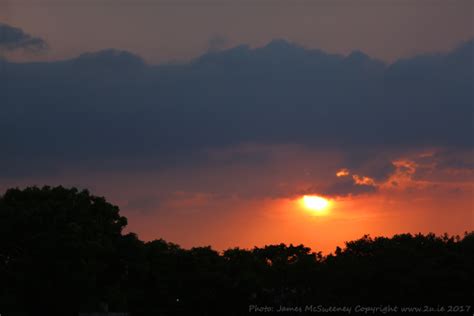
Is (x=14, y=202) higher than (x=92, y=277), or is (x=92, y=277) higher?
(x=14, y=202)

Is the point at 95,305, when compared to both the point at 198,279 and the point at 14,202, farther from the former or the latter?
the point at 198,279

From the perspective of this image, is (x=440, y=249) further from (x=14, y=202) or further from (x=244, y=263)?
(x=14, y=202)

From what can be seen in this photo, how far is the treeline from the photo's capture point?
5638cm

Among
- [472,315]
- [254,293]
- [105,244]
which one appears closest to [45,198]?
[105,244]

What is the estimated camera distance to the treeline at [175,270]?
185 ft

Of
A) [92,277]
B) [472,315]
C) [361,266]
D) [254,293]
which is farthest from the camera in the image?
[254,293]

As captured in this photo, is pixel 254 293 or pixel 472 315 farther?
pixel 254 293

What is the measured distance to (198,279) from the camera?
255 ft

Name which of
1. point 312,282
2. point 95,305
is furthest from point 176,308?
point 95,305

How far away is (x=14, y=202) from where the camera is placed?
6109cm

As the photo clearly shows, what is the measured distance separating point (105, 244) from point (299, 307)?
2580 cm

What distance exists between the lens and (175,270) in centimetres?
8038

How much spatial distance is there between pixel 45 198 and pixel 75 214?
4.37m

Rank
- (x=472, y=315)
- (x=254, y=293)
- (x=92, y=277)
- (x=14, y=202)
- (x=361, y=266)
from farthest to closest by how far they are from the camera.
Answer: (x=254, y=293)
(x=361, y=266)
(x=472, y=315)
(x=14, y=202)
(x=92, y=277)
